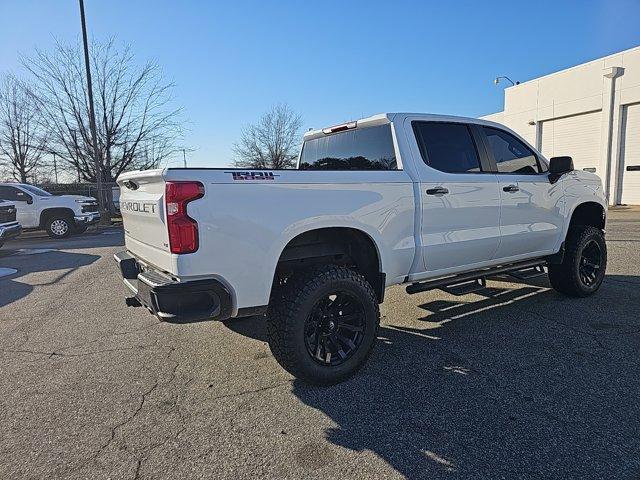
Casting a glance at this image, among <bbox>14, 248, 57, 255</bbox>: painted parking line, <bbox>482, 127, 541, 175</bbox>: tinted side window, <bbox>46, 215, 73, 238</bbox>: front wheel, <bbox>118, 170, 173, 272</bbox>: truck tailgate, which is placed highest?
<bbox>482, 127, 541, 175</bbox>: tinted side window

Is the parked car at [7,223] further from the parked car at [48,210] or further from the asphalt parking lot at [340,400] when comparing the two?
the asphalt parking lot at [340,400]

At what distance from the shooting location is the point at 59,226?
14.2m

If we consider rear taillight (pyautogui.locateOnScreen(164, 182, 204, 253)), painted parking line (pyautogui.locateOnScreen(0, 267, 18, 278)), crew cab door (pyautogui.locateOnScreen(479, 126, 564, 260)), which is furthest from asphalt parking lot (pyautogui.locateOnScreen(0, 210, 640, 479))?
painted parking line (pyautogui.locateOnScreen(0, 267, 18, 278))

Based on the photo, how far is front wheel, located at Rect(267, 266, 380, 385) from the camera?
3.15m

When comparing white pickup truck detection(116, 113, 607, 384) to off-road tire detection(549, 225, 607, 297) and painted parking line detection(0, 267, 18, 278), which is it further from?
painted parking line detection(0, 267, 18, 278)

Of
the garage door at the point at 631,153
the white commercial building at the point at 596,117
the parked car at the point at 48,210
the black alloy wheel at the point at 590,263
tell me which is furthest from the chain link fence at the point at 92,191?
the garage door at the point at 631,153

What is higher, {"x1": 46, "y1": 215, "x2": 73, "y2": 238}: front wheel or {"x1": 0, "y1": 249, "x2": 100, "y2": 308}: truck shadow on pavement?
{"x1": 46, "y1": 215, "x2": 73, "y2": 238}: front wheel

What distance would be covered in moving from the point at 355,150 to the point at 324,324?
73.8 inches

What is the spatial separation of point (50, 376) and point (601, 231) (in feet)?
20.8

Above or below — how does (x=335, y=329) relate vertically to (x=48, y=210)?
below

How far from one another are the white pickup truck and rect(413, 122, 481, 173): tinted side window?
0.05ft

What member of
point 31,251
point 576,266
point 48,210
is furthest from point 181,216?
point 48,210

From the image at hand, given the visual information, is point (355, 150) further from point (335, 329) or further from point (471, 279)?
point (335, 329)

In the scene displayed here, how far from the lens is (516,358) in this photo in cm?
374
